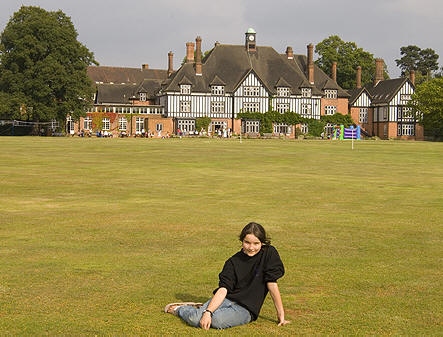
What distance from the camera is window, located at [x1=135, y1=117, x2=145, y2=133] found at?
91.3m

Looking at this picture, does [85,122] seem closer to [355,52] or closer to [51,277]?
[355,52]

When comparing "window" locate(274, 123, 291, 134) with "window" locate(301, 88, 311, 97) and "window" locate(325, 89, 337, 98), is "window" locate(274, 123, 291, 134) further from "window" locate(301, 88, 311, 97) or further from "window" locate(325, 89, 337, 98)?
"window" locate(325, 89, 337, 98)

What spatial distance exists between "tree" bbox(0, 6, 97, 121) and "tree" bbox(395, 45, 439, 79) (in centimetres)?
9582

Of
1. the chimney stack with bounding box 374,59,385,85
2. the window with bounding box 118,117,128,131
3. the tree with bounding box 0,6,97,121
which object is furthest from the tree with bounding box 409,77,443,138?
the tree with bounding box 0,6,97,121

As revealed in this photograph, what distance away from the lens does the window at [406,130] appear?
9550cm

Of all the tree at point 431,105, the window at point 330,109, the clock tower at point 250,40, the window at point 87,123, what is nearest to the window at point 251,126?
the clock tower at point 250,40

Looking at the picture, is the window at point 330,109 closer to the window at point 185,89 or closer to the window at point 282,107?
the window at point 282,107

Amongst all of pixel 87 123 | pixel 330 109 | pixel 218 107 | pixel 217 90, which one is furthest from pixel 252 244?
pixel 330 109

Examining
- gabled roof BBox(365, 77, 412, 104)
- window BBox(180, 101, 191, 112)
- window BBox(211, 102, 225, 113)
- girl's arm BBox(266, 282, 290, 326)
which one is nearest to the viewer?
girl's arm BBox(266, 282, 290, 326)

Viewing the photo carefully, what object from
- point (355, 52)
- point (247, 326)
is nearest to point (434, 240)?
point (247, 326)

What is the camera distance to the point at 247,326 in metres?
6.12

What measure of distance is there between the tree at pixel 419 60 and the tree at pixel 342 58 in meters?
42.2

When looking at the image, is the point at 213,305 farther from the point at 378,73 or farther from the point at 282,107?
the point at 378,73

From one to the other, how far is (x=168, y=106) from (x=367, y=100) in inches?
1256
